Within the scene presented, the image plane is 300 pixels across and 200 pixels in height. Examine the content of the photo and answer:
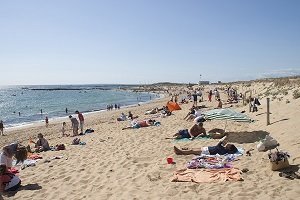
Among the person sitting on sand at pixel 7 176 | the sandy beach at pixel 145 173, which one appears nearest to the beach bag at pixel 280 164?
the sandy beach at pixel 145 173

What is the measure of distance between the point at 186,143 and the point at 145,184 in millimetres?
4792

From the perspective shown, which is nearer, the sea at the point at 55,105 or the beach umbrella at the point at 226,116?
the beach umbrella at the point at 226,116

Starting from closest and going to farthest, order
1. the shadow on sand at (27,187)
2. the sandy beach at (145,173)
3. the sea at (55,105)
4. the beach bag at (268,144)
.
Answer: the sandy beach at (145,173) → the shadow on sand at (27,187) → the beach bag at (268,144) → the sea at (55,105)

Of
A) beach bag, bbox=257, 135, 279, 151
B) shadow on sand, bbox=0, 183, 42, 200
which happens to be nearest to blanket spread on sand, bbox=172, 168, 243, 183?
beach bag, bbox=257, 135, 279, 151

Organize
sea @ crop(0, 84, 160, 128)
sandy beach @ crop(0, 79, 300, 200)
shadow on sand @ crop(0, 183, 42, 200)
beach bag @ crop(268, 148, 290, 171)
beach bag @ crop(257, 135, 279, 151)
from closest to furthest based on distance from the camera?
sandy beach @ crop(0, 79, 300, 200) < beach bag @ crop(268, 148, 290, 171) < shadow on sand @ crop(0, 183, 42, 200) < beach bag @ crop(257, 135, 279, 151) < sea @ crop(0, 84, 160, 128)

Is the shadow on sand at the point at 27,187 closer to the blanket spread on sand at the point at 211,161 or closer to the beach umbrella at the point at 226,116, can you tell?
the blanket spread on sand at the point at 211,161

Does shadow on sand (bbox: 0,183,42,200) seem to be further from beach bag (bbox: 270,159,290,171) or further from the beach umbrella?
the beach umbrella

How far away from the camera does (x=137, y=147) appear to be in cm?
1238

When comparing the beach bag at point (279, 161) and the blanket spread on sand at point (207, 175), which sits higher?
the beach bag at point (279, 161)

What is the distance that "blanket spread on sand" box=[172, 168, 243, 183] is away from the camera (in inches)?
298

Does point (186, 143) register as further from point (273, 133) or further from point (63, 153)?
point (63, 153)

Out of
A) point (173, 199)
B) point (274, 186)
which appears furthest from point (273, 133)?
point (173, 199)

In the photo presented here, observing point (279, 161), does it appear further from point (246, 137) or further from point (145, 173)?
point (246, 137)

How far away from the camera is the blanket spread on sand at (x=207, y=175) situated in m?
7.56
